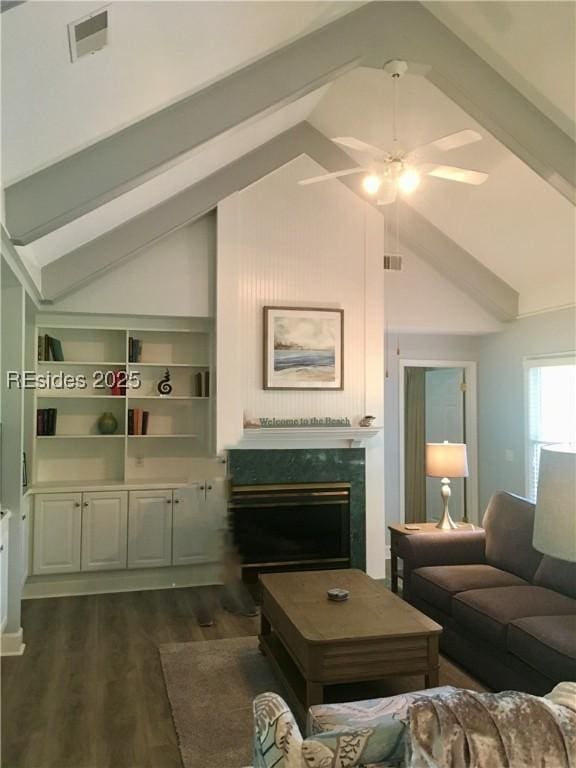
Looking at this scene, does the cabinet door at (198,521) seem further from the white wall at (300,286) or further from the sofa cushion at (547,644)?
the sofa cushion at (547,644)

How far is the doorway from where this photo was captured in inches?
263

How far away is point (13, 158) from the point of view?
2779 millimetres

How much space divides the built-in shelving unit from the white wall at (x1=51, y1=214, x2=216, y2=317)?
24 centimetres

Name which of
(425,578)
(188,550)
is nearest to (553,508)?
(425,578)

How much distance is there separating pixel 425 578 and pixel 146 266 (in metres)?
3.41

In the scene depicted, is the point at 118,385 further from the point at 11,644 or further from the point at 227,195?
the point at 11,644

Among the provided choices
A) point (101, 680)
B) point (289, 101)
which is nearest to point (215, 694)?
point (101, 680)

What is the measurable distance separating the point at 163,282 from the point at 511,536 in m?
3.48

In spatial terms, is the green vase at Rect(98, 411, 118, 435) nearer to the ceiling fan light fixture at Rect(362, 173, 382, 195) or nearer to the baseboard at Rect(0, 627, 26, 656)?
the baseboard at Rect(0, 627, 26, 656)

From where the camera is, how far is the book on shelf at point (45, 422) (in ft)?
16.9

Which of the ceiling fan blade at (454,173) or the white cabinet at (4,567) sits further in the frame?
the white cabinet at (4,567)

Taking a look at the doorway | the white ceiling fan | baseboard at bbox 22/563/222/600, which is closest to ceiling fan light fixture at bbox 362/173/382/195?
the white ceiling fan

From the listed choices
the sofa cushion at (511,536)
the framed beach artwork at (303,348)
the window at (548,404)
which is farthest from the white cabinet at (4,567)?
the window at (548,404)

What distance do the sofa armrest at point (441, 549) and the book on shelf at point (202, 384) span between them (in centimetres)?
225
